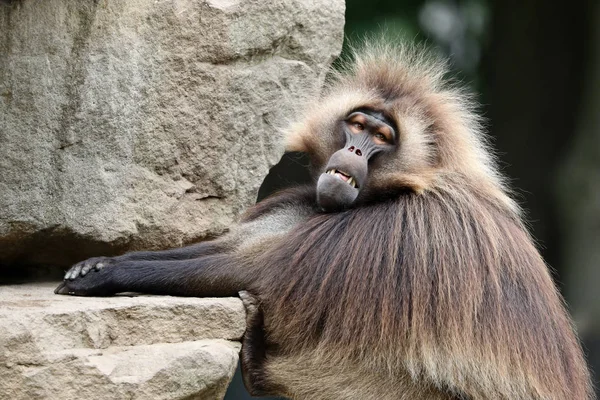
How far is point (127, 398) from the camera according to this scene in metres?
3.41

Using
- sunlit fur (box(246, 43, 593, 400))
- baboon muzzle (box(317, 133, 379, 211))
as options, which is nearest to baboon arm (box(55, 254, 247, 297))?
sunlit fur (box(246, 43, 593, 400))

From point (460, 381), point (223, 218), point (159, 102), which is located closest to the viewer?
point (460, 381)

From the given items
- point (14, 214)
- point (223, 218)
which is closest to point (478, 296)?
point (223, 218)

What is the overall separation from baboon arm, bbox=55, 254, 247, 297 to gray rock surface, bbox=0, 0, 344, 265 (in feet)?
0.71

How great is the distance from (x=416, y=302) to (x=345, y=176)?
0.64 meters

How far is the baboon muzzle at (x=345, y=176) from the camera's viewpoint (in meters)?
4.07

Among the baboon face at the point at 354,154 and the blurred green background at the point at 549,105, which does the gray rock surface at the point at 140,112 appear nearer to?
the baboon face at the point at 354,154

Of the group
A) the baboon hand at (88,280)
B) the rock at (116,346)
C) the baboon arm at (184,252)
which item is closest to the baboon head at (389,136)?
the baboon arm at (184,252)

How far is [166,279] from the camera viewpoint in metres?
3.95

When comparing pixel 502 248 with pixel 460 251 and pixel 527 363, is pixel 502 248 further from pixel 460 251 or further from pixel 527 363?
pixel 527 363

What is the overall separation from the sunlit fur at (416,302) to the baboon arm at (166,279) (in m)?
0.13

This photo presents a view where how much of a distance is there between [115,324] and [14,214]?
66 centimetres

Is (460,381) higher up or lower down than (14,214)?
lower down

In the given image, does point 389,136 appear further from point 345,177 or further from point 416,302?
point 416,302
